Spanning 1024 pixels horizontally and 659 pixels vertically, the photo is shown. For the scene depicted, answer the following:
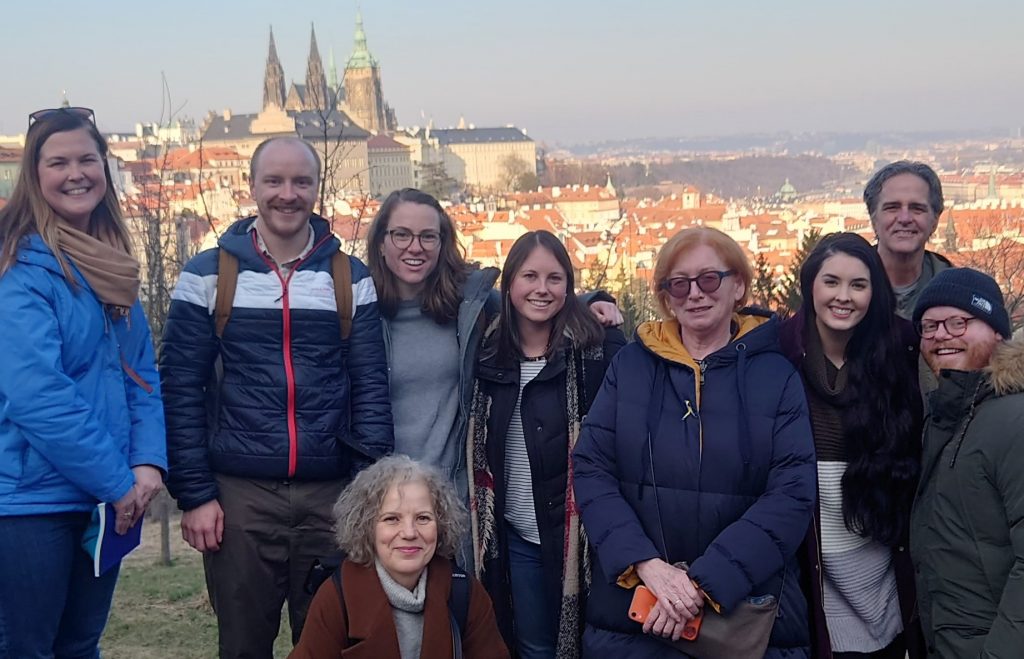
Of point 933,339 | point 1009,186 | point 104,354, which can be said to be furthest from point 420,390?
point 1009,186

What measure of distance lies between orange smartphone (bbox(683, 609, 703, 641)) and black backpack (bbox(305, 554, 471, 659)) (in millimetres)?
578

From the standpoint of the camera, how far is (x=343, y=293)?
9.25 feet

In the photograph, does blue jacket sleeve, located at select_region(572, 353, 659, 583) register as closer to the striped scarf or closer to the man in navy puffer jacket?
the striped scarf

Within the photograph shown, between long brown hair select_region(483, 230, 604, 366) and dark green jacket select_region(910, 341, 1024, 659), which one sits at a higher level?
long brown hair select_region(483, 230, 604, 366)

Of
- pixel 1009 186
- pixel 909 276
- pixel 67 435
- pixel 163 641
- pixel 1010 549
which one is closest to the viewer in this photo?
pixel 1010 549

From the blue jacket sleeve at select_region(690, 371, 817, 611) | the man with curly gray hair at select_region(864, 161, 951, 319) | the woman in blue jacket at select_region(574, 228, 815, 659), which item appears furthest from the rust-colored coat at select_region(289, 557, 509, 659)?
the man with curly gray hair at select_region(864, 161, 951, 319)

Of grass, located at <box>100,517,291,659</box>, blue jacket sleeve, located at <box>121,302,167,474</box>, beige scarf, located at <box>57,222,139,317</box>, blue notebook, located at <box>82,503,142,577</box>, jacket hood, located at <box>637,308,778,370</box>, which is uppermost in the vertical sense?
beige scarf, located at <box>57,222,139,317</box>

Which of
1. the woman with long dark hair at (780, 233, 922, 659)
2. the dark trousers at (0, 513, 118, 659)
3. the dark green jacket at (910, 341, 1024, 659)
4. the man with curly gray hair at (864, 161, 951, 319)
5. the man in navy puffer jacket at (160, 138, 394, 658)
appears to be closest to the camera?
the dark green jacket at (910, 341, 1024, 659)

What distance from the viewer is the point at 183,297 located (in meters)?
2.72

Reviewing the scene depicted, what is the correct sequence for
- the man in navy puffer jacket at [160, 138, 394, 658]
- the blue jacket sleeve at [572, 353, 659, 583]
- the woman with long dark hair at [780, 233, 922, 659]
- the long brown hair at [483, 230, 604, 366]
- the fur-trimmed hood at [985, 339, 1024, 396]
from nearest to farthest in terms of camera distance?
the fur-trimmed hood at [985, 339, 1024, 396], the blue jacket sleeve at [572, 353, 659, 583], the woman with long dark hair at [780, 233, 922, 659], the man in navy puffer jacket at [160, 138, 394, 658], the long brown hair at [483, 230, 604, 366]

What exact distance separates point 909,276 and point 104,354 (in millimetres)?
2597

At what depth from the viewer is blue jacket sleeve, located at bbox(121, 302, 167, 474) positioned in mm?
2615

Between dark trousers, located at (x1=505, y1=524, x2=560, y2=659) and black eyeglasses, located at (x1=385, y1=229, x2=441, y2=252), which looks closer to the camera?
dark trousers, located at (x1=505, y1=524, x2=560, y2=659)

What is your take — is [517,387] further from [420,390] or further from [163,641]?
[163,641]
